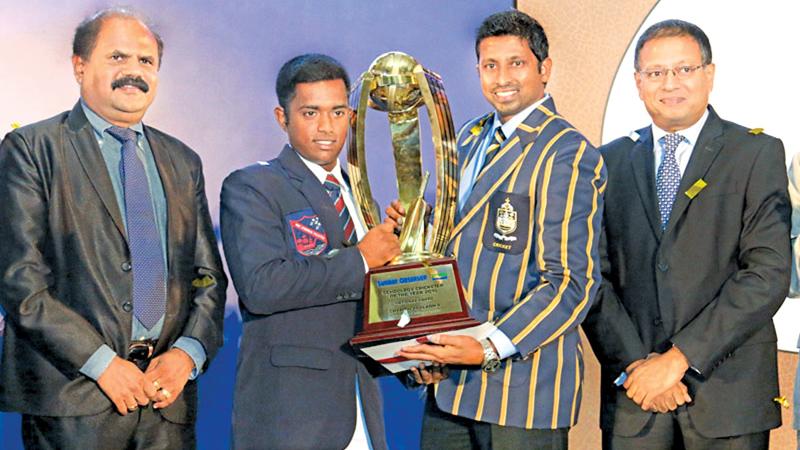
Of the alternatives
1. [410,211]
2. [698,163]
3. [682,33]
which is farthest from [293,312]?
[682,33]

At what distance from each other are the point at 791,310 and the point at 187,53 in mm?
2093

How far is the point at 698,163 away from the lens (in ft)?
8.99

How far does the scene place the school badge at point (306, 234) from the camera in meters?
2.65

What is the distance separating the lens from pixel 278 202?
8.73ft

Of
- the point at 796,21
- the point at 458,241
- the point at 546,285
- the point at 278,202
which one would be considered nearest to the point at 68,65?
the point at 278,202

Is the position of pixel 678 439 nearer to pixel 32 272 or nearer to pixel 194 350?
pixel 194 350

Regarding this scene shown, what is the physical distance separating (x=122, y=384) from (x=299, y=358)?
42 cm

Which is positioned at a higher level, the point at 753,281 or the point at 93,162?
the point at 93,162

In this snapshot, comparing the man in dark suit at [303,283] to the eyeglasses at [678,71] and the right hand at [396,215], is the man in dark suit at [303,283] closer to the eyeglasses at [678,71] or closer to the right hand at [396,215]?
the right hand at [396,215]

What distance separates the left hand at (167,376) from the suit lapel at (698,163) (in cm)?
125

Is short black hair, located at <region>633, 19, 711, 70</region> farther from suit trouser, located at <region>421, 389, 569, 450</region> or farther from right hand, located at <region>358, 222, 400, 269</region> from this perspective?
suit trouser, located at <region>421, 389, 569, 450</region>

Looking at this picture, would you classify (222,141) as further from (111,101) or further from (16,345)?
(16,345)

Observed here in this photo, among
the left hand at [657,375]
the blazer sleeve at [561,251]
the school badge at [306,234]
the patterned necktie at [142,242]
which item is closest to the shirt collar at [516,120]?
the blazer sleeve at [561,251]

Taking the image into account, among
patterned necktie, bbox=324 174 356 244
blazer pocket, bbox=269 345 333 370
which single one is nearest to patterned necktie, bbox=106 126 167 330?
blazer pocket, bbox=269 345 333 370
